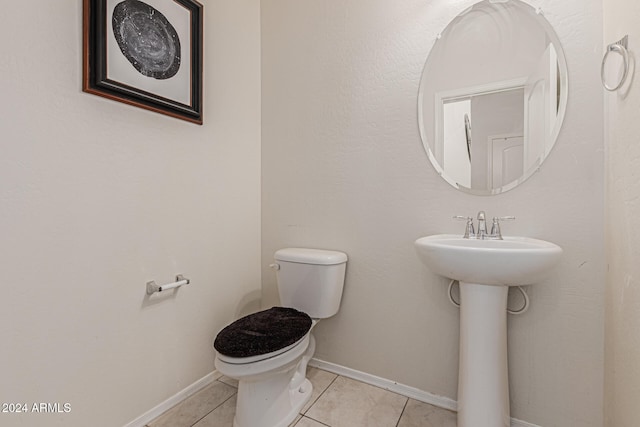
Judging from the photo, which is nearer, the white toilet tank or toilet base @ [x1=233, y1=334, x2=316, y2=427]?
toilet base @ [x1=233, y1=334, x2=316, y2=427]

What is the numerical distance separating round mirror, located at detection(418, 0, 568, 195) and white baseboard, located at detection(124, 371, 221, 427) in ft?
5.19

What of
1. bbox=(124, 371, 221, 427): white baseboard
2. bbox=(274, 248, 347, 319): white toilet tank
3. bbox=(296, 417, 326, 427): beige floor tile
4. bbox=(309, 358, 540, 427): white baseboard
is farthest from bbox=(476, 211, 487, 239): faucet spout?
bbox=(124, 371, 221, 427): white baseboard

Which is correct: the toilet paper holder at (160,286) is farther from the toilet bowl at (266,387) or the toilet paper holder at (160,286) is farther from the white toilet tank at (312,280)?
the white toilet tank at (312,280)

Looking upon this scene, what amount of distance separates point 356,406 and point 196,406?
754 millimetres

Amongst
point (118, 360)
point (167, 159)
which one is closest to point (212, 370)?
point (118, 360)

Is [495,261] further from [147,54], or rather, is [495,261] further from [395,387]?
[147,54]

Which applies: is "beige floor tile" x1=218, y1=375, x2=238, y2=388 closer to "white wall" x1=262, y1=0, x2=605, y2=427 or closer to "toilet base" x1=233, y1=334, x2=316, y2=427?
"toilet base" x1=233, y1=334, x2=316, y2=427

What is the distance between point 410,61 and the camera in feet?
4.56

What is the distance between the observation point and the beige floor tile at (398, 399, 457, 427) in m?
1.25

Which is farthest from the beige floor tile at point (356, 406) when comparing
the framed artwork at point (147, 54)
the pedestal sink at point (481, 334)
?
the framed artwork at point (147, 54)

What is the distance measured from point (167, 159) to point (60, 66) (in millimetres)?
464

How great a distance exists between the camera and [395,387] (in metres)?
1.47

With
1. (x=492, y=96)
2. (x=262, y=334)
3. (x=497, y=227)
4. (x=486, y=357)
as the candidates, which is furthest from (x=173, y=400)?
(x=492, y=96)

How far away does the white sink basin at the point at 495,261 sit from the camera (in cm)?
91
